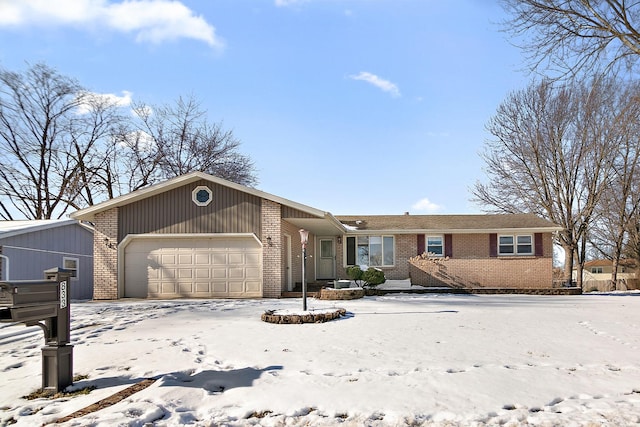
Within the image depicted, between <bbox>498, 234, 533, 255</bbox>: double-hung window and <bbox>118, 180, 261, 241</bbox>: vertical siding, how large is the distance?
1162 centimetres

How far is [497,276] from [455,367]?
55.5 ft

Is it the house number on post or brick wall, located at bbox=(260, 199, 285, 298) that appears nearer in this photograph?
the house number on post

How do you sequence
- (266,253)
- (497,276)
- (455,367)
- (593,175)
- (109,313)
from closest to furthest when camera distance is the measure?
(455,367) → (109,313) → (266,253) → (497,276) → (593,175)

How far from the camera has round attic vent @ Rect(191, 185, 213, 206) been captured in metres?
17.9

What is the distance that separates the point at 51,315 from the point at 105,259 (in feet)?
41.4

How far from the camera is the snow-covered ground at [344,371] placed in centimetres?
521

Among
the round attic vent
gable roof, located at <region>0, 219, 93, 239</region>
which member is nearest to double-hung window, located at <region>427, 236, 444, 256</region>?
the round attic vent

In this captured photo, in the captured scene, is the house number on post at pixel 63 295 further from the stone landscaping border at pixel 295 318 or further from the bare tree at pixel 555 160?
the bare tree at pixel 555 160

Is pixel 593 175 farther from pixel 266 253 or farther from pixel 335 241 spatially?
pixel 266 253

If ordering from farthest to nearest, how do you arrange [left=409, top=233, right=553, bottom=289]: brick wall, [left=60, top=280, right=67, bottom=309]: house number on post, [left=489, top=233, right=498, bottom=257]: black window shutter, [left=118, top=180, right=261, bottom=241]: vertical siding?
1. [left=489, top=233, right=498, bottom=257]: black window shutter
2. [left=409, top=233, right=553, bottom=289]: brick wall
3. [left=118, top=180, right=261, bottom=241]: vertical siding
4. [left=60, top=280, right=67, bottom=309]: house number on post

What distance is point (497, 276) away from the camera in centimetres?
2278

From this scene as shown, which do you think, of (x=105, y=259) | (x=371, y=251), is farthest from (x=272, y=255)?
(x=371, y=251)

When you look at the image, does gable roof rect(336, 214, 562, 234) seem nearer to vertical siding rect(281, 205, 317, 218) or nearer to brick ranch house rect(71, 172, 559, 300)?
brick ranch house rect(71, 172, 559, 300)

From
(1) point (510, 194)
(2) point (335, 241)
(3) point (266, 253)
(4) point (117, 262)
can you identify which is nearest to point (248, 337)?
(3) point (266, 253)
